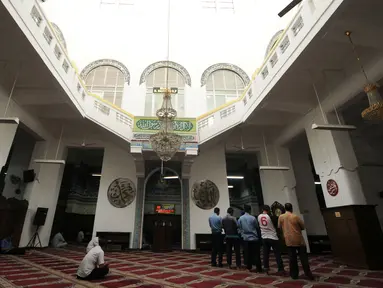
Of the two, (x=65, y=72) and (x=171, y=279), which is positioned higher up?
(x=65, y=72)

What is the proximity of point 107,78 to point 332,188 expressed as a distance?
850cm

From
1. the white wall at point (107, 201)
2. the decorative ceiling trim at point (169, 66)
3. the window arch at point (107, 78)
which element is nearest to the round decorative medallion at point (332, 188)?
the white wall at point (107, 201)

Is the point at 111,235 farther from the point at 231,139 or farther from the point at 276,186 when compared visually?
the point at 276,186

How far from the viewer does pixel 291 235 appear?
302cm

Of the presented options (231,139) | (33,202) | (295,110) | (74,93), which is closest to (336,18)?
(295,110)

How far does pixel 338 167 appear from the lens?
487cm

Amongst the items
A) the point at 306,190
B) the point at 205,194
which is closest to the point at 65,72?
the point at 205,194

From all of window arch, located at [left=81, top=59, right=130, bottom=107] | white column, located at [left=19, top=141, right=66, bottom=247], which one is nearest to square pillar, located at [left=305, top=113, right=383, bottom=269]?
window arch, located at [left=81, top=59, right=130, bottom=107]

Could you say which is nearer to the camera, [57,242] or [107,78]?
[57,242]

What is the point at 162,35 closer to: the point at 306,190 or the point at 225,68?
the point at 225,68

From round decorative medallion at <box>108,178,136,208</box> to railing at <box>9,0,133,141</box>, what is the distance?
167 centimetres

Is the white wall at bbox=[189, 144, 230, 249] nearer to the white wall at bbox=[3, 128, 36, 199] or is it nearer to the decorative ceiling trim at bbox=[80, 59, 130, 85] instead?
the decorative ceiling trim at bbox=[80, 59, 130, 85]

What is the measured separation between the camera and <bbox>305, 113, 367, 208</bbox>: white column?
15.4 feet

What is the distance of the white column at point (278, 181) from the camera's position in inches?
284
